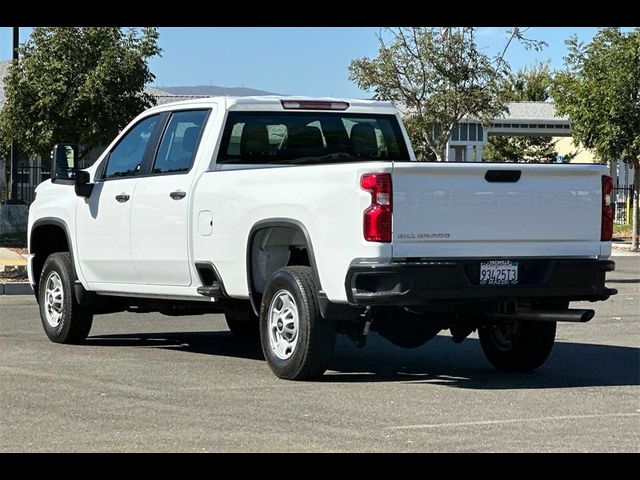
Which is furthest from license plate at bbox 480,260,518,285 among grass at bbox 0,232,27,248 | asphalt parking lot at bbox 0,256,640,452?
grass at bbox 0,232,27,248

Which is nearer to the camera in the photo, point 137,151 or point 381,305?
point 381,305

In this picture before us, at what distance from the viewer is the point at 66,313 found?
43.6 ft

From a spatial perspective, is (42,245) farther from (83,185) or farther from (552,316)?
(552,316)

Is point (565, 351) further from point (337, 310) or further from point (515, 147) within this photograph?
point (515, 147)

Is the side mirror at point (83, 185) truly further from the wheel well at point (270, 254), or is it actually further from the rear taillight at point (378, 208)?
the rear taillight at point (378, 208)

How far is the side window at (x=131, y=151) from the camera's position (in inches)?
503

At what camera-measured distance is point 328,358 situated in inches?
413

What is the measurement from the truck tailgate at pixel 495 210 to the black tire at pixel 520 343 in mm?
925

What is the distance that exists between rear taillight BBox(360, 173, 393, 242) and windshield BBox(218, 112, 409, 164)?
2.26 metres

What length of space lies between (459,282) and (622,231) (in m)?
33.4

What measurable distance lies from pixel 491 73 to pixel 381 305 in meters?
26.1

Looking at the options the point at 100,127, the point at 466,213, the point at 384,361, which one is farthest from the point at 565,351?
the point at 100,127

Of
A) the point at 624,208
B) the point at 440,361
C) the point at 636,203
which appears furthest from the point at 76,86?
the point at 624,208

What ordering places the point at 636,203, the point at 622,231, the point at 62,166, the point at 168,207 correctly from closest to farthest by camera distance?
the point at 168,207, the point at 62,166, the point at 636,203, the point at 622,231
